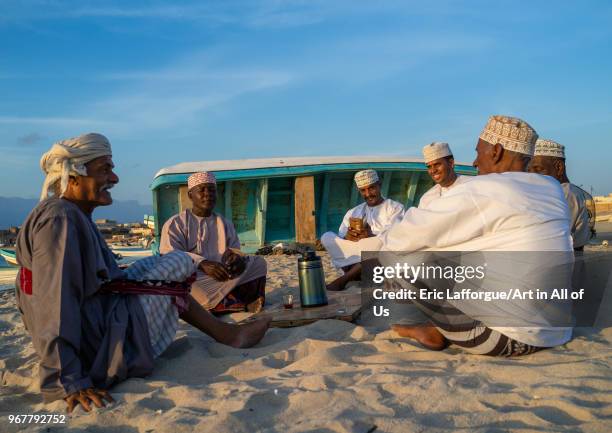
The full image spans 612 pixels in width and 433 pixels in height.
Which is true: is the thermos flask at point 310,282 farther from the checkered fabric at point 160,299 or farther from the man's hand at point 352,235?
the man's hand at point 352,235

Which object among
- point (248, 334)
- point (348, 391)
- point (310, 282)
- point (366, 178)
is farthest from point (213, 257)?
point (348, 391)

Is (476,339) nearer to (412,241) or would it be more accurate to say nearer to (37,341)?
(412,241)

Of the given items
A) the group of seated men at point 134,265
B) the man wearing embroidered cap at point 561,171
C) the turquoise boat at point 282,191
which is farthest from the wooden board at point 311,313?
the turquoise boat at point 282,191

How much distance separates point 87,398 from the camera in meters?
2.35

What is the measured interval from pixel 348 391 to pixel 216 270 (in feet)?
8.07

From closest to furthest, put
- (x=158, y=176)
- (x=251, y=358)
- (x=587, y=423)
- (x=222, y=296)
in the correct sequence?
(x=587, y=423), (x=251, y=358), (x=222, y=296), (x=158, y=176)

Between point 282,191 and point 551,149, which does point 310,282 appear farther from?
point 282,191

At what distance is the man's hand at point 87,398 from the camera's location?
90.7 inches

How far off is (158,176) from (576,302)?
23.6 feet

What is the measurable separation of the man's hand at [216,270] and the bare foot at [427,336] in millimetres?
1778

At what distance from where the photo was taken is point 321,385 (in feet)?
7.82

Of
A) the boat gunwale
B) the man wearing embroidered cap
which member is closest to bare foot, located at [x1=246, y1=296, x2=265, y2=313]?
the man wearing embroidered cap

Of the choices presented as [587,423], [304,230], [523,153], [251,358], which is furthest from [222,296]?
[304,230]

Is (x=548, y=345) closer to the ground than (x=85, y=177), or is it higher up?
closer to the ground
